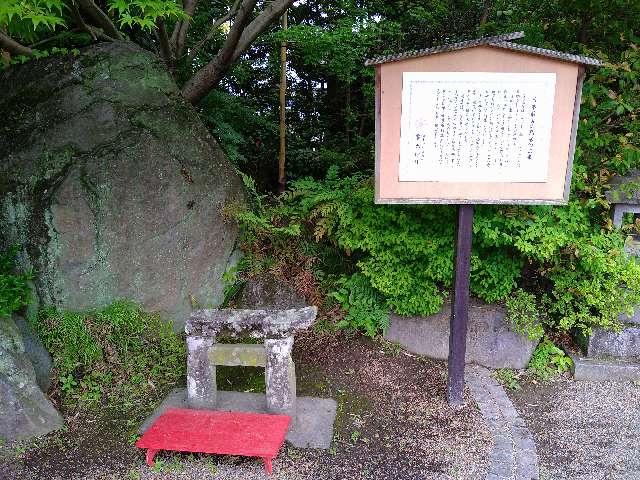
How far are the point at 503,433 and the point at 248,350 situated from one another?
2358 millimetres

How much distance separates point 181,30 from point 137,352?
176 inches

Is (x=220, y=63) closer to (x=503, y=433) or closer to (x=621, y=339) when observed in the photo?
(x=503, y=433)

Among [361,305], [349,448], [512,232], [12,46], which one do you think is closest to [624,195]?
[512,232]

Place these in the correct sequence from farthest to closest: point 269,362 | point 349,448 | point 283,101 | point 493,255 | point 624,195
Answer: point 283,101
point 493,255
point 624,195
point 269,362
point 349,448

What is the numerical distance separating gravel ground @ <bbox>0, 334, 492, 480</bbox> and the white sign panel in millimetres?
2184

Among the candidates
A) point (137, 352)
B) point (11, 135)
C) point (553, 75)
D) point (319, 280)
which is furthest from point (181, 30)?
point (553, 75)

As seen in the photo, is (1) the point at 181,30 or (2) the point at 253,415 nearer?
(2) the point at 253,415

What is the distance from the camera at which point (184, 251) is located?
17.9 feet

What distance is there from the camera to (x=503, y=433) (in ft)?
13.8

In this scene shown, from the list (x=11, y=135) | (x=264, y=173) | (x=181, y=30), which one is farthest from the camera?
(x=264, y=173)

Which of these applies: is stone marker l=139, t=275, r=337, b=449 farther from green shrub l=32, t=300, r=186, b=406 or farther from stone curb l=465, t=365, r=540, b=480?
stone curb l=465, t=365, r=540, b=480

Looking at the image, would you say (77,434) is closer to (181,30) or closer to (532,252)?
(532,252)

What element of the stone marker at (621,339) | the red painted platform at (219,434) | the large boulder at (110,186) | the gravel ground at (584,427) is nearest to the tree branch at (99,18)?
the large boulder at (110,186)

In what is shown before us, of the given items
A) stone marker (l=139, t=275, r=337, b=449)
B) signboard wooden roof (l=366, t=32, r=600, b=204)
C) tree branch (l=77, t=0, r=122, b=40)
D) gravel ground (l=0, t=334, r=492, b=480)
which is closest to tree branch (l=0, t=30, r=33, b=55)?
tree branch (l=77, t=0, r=122, b=40)
